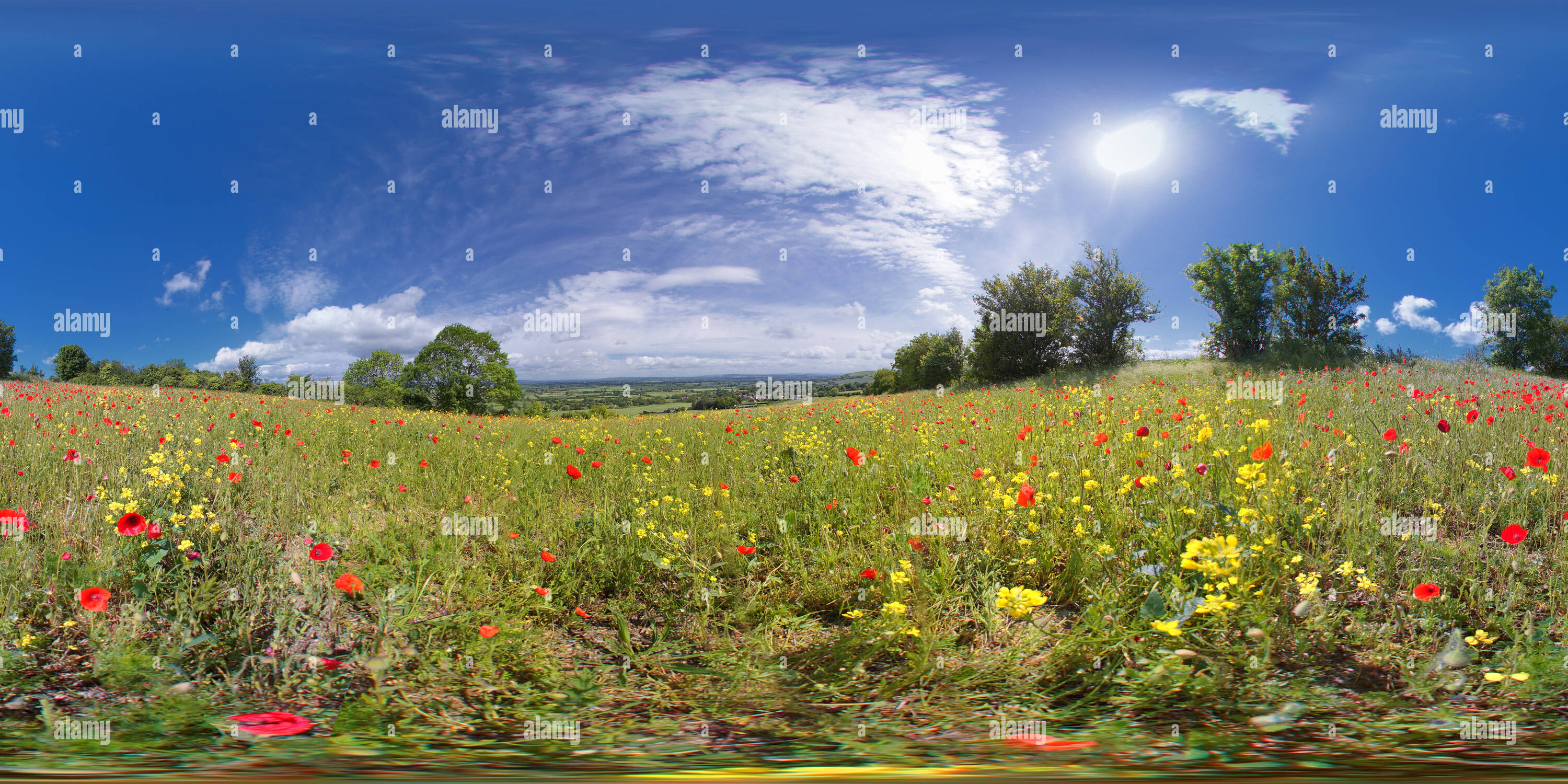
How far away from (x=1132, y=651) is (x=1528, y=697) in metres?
1.26

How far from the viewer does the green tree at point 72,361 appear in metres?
46.4

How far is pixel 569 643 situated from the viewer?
8.83 feet

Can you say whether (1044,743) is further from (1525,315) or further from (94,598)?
(1525,315)

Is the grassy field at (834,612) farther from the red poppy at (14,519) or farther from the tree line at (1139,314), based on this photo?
the tree line at (1139,314)

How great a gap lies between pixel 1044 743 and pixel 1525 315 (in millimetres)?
64514

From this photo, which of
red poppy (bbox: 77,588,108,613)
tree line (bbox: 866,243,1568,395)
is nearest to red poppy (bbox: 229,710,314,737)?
red poppy (bbox: 77,588,108,613)

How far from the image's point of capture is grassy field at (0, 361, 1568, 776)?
76.5 inches

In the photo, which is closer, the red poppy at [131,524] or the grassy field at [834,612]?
the grassy field at [834,612]

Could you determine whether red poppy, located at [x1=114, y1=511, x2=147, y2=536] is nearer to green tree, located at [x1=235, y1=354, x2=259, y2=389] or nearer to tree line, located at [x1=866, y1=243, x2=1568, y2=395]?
tree line, located at [x1=866, y1=243, x2=1568, y2=395]

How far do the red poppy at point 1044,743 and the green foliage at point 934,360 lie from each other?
4106cm

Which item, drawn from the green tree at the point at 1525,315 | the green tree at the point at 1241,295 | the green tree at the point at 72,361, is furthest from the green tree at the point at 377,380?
the green tree at the point at 1525,315

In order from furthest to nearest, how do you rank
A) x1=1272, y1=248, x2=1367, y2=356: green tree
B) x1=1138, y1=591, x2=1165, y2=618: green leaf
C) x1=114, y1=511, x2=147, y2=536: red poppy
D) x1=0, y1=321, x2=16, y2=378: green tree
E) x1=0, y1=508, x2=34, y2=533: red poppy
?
x1=0, y1=321, x2=16, y2=378: green tree
x1=1272, y1=248, x2=1367, y2=356: green tree
x1=0, y1=508, x2=34, y2=533: red poppy
x1=114, y1=511, x2=147, y2=536: red poppy
x1=1138, y1=591, x2=1165, y2=618: green leaf

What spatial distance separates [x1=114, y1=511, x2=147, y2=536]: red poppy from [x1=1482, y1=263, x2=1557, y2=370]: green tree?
64345 mm

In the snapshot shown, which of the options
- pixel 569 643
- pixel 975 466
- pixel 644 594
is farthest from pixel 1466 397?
pixel 569 643
